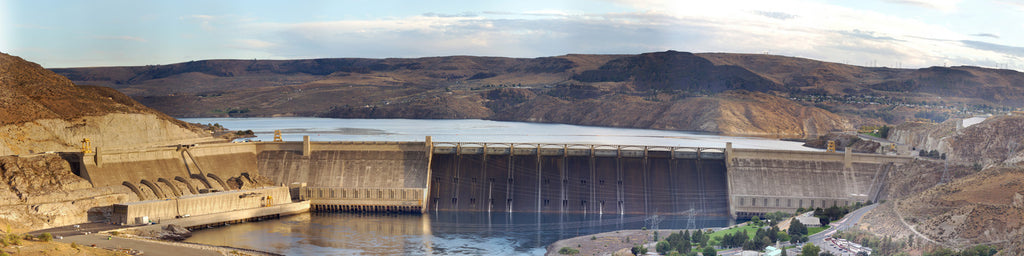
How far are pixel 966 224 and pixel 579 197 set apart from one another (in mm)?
29190

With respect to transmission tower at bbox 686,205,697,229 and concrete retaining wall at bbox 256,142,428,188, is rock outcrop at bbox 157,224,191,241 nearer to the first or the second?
concrete retaining wall at bbox 256,142,428,188

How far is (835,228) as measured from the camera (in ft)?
177

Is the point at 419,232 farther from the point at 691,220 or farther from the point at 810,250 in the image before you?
the point at 810,250

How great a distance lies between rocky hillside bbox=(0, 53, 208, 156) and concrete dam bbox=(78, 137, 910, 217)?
29.5 ft

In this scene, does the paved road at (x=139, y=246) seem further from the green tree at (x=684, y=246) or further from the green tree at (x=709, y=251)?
the green tree at (x=709, y=251)

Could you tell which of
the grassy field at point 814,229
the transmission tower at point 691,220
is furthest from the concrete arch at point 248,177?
the grassy field at point 814,229

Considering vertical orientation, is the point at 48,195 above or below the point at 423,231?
above

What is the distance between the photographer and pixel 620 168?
7288 centimetres

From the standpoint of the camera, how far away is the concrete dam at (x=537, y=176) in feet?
229

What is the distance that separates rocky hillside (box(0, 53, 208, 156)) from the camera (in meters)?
66.1

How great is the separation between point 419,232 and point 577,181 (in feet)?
49.1

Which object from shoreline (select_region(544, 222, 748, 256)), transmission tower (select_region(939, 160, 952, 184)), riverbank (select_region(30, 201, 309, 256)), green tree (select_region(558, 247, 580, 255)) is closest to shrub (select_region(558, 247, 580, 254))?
green tree (select_region(558, 247, 580, 255))

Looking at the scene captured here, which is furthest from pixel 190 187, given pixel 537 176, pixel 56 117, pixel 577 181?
pixel 577 181

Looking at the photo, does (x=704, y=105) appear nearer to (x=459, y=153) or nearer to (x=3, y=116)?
(x=459, y=153)
